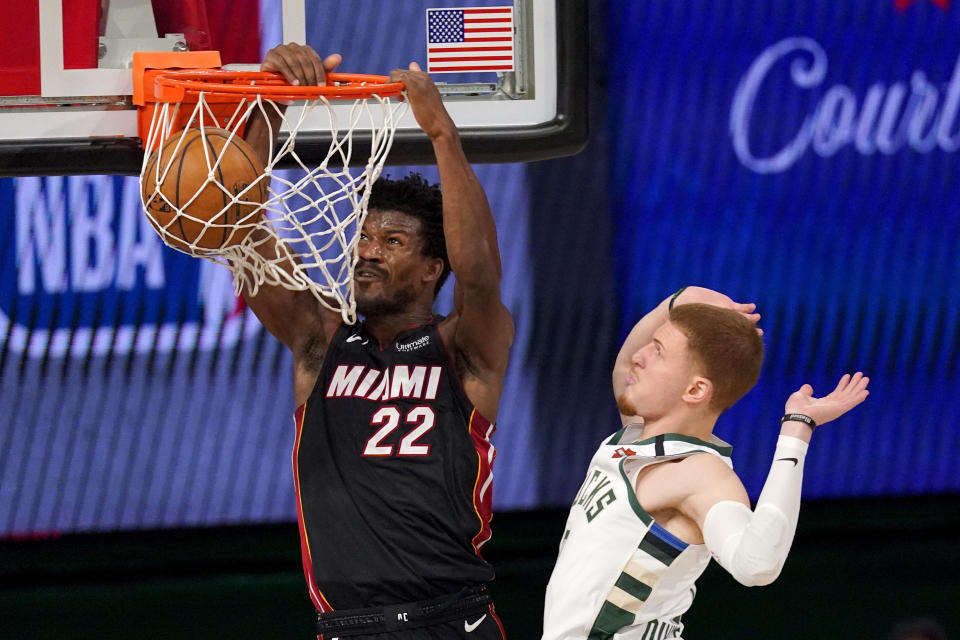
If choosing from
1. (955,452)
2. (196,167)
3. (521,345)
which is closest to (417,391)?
(196,167)

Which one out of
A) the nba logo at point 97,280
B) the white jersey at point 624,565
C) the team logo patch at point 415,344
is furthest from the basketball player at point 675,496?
the nba logo at point 97,280

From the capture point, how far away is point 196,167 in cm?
281

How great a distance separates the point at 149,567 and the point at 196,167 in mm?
2666

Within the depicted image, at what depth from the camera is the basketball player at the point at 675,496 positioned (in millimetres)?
2318

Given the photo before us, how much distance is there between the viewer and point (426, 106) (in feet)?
9.66

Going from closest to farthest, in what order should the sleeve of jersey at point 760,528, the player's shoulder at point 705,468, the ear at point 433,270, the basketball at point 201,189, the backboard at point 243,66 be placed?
the sleeve of jersey at point 760,528 → the player's shoulder at point 705,468 → the basketball at point 201,189 → the backboard at point 243,66 → the ear at point 433,270

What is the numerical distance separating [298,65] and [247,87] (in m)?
0.18

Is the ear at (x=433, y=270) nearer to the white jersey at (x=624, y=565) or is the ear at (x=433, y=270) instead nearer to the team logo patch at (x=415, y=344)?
the team logo patch at (x=415, y=344)

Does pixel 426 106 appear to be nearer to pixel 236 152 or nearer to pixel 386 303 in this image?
pixel 236 152

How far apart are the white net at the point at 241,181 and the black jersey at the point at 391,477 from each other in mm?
225

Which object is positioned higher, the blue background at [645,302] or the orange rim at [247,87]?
the orange rim at [247,87]

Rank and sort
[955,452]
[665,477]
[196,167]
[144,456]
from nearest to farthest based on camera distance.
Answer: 1. [665,477]
2. [196,167]
3. [144,456]
4. [955,452]

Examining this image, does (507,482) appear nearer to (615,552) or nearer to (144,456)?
(144,456)

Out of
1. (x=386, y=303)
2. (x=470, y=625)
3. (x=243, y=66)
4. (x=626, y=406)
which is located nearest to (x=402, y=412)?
(x=386, y=303)
